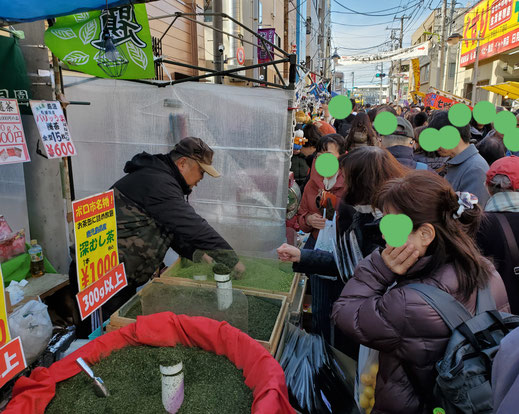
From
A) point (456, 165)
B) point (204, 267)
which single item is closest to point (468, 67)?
point (456, 165)

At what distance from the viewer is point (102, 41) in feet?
8.77

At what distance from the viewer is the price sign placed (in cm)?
175

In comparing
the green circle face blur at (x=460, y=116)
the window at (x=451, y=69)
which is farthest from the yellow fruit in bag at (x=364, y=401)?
the window at (x=451, y=69)

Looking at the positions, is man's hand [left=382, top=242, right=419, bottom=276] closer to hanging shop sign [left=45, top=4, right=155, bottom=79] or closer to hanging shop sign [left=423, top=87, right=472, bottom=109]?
hanging shop sign [left=45, top=4, right=155, bottom=79]

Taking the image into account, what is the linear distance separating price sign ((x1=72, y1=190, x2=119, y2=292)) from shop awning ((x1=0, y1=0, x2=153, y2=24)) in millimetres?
1062

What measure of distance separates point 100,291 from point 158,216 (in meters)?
0.69

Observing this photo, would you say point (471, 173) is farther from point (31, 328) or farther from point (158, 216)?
point (31, 328)

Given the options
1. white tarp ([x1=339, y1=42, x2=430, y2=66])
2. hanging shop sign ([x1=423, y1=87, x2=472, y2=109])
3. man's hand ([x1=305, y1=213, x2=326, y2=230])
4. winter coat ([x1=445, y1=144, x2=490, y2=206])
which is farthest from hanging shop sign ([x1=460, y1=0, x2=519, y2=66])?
man's hand ([x1=305, y1=213, x2=326, y2=230])

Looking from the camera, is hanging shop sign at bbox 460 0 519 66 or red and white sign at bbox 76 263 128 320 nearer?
red and white sign at bbox 76 263 128 320

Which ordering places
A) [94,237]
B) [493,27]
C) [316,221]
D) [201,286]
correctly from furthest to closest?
[493,27], [316,221], [201,286], [94,237]

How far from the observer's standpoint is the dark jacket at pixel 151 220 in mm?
2445

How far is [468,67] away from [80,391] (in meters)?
27.7

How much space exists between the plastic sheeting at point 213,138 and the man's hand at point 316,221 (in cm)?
54

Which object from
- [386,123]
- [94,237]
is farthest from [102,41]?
[386,123]
